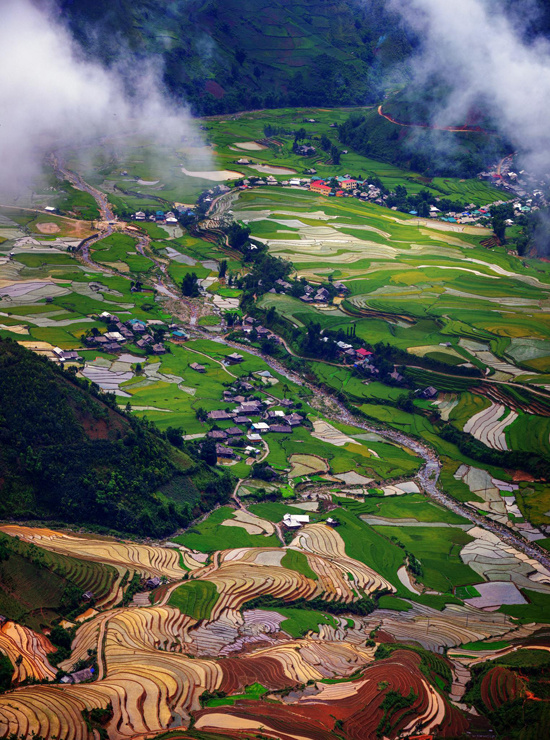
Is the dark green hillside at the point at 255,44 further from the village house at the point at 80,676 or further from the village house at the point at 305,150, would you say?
the village house at the point at 80,676

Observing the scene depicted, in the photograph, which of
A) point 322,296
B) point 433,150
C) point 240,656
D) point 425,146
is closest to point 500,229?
point 433,150

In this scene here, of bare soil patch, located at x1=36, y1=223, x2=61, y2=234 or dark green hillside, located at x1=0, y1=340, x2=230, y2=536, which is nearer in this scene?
dark green hillside, located at x1=0, y1=340, x2=230, y2=536

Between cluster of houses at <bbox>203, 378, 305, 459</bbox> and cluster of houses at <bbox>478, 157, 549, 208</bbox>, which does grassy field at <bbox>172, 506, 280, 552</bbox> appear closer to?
cluster of houses at <bbox>203, 378, 305, 459</bbox>

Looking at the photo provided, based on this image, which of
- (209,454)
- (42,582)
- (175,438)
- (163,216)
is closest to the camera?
(42,582)

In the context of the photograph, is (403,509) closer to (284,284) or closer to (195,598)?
(195,598)

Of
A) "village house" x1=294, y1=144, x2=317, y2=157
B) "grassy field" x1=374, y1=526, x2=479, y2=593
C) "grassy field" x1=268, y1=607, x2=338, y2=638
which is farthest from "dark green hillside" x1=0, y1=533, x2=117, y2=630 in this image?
"village house" x1=294, y1=144, x2=317, y2=157

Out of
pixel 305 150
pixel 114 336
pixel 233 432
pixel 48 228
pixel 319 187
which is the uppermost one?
pixel 305 150
